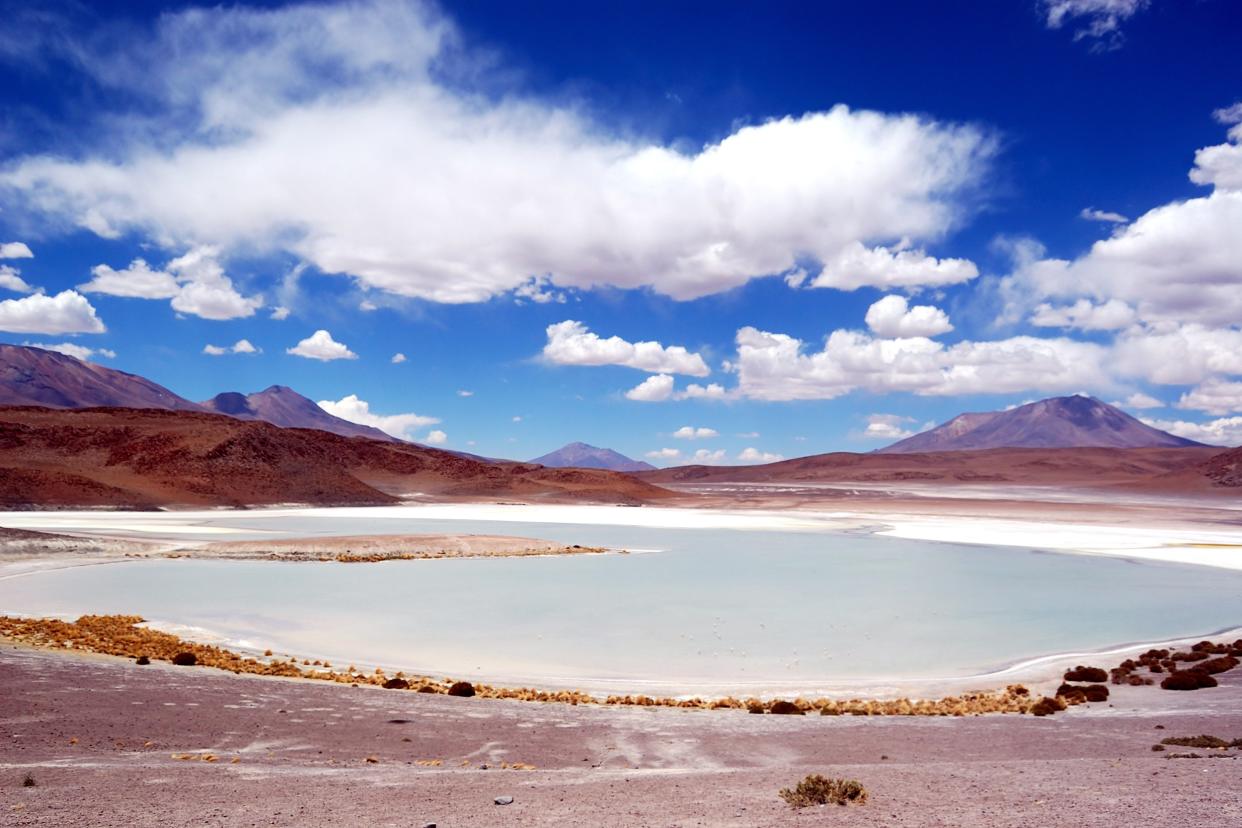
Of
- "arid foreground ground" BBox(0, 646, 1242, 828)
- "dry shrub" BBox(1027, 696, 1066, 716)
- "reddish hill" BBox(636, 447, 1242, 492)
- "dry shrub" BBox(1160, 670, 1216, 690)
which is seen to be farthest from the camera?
"reddish hill" BBox(636, 447, 1242, 492)

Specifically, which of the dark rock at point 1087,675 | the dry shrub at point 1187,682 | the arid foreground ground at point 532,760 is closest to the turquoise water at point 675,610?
the dark rock at point 1087,675

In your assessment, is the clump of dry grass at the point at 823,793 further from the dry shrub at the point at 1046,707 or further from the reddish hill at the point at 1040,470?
the reddish hill at the point at 1040,470

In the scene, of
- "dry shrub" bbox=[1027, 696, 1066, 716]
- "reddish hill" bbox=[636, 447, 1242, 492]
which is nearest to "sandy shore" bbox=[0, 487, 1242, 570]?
"dry shrub" bbox=[1027, 696, 1066, 716]

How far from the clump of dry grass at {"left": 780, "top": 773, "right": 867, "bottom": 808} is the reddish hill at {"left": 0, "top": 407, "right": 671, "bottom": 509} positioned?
241ft

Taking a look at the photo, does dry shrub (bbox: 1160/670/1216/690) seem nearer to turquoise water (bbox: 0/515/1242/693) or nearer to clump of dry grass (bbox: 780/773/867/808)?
turquoise water (bbox: 0/515/1242/693)

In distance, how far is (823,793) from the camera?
7.74 meters

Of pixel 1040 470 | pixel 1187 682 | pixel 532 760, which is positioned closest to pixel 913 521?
pixel 1187 682

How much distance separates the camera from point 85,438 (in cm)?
9200

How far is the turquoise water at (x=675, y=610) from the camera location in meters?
17.9

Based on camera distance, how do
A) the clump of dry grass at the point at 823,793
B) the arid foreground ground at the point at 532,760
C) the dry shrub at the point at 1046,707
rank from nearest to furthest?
the arid foreground ground at the point at 532,760
the clump of dry grass at the point at 823,793
the dry shrub at the point at 1046,707

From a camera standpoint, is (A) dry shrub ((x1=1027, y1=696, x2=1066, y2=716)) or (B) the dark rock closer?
(A) dry shrub ((x1=1027, y1=696, x2=1066, y2=716))

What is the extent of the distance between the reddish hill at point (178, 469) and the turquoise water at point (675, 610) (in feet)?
141

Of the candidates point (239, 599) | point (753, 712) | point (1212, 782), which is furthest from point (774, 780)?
point (239, 599)

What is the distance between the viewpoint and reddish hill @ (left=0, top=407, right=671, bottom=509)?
7212cm
